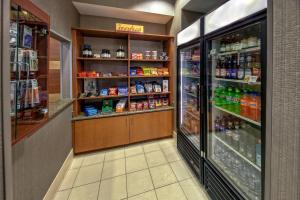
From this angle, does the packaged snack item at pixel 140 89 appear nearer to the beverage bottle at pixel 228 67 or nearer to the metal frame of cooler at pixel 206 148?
the metal frame of cooler at pixel 206 148

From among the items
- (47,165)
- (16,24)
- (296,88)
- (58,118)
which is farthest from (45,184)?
(296,88)

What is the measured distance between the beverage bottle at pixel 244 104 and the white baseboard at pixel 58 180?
7.10ft

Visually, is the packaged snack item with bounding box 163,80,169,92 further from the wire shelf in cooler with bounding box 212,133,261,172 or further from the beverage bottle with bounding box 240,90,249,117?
the beverage bottle with bounding box 240,90,249,117

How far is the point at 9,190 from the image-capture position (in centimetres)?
87

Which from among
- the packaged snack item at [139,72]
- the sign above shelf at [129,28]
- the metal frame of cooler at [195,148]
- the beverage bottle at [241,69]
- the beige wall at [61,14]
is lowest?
the metal frame of cooler at [195,148]

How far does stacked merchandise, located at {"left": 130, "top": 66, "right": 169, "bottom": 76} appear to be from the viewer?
3293 mm

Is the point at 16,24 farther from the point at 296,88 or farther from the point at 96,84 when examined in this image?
the point at 96,84

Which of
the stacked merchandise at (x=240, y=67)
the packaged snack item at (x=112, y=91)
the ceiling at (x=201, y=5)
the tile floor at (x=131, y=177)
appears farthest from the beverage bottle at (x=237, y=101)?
the packaged snack item at (x=112, y=91)

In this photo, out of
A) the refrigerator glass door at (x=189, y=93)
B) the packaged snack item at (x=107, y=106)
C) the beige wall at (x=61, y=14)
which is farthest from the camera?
the packaged snack item at (x=107, y=106)

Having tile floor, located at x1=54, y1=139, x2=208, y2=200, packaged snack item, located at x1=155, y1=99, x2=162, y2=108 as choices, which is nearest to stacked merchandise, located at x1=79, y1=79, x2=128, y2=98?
packaged snack item, located at x1=155, y1=99, x2=162, y2=108

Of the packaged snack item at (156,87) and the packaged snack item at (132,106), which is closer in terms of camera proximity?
the packaged snack item at (132,106)

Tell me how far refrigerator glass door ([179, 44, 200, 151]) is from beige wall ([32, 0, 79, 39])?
182cm

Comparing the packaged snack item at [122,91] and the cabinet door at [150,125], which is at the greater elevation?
the packaged snack item at [122,91]

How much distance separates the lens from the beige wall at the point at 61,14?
5.90ft
